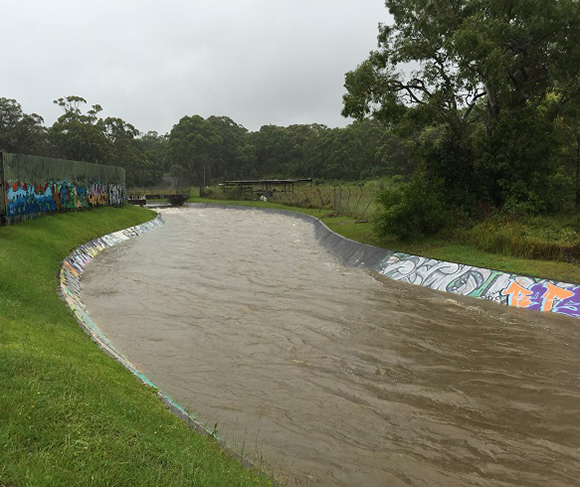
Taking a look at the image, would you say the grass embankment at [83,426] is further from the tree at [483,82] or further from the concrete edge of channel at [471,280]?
the tree at [483,82]

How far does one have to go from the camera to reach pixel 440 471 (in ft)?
17.1

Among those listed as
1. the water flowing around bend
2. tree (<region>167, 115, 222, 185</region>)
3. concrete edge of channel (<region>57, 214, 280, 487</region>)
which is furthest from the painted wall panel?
tree (<region>167, 115, 222, 185</region>)

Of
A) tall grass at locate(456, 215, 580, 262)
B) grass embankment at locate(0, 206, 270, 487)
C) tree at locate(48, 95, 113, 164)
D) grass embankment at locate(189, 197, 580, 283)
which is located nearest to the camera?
grass embankment at locate(0, 206, 270, 487)

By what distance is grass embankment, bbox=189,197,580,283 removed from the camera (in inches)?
513

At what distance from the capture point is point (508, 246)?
1505 centimetres

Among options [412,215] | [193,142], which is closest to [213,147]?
[193,142]

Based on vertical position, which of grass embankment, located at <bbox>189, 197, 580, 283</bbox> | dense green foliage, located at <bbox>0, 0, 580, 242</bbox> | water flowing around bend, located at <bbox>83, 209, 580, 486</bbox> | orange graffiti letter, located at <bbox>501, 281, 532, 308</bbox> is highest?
dense green foliage, located at <bbox>0, 0, 580, 242</bbox>

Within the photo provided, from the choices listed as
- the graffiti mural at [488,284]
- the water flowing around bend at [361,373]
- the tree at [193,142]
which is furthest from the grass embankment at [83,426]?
the tree at [193,142]

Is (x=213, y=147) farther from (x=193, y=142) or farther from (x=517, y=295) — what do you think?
(x=517, y=295)

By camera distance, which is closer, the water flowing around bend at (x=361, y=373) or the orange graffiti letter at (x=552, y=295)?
the water flowing around bend at (x=361, y=373)

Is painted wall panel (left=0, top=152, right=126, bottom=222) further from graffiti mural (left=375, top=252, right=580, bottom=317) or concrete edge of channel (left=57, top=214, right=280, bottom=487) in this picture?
graffiti mural (left=375, top=252, right=580, bottom=317)

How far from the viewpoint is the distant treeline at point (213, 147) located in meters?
60.4

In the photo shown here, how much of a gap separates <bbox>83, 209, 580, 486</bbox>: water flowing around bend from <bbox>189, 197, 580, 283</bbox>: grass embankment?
200 cm

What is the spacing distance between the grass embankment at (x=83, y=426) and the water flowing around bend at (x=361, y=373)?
3.49 feet
